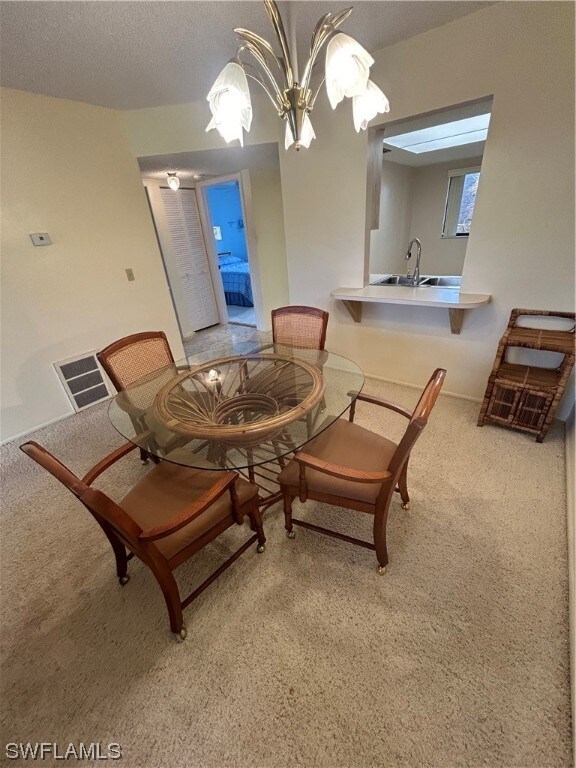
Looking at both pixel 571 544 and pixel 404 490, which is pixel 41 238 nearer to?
Result: pixel 404 490

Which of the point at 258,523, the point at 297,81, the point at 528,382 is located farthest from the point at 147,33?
the point at 528,382

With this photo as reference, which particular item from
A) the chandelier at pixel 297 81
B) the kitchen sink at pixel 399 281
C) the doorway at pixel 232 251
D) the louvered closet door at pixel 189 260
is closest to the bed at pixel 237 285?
the doorway at pixel 232 251

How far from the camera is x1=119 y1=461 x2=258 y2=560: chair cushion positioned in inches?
44.8

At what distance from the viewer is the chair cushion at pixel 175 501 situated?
1137 mm

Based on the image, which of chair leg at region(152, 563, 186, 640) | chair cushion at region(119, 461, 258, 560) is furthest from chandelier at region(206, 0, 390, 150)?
chair leg at region(152, 563, 186, 640)

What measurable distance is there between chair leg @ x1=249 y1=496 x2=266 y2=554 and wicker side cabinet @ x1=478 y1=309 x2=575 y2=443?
5.85 ft

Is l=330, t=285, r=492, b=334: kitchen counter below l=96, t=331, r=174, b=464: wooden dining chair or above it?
above

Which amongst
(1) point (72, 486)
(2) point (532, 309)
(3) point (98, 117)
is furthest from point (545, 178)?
(3) point (98, 117)

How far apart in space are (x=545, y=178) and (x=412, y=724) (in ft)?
9.02

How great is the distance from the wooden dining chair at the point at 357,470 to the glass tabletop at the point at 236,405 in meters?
0.14

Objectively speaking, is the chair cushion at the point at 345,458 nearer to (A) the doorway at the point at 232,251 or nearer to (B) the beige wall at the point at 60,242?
(B) the beige wall at the point at 60,242

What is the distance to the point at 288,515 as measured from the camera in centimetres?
147

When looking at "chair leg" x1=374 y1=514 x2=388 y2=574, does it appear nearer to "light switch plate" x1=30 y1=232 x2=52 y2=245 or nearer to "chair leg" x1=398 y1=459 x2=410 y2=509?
"chair leg" x1=398 y1=459 x2=410 y2=509

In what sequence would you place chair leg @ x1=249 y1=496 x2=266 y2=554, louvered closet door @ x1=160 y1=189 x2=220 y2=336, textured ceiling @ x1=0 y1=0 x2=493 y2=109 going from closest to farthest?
chair leg @ x1=249 y1=496 x2=266 y2=554 < textured ceiling @ x1=0 y1=0 x2=493 y2=109 < louvered closet door @ x1=160 y1=189 x2=220 y2=336
